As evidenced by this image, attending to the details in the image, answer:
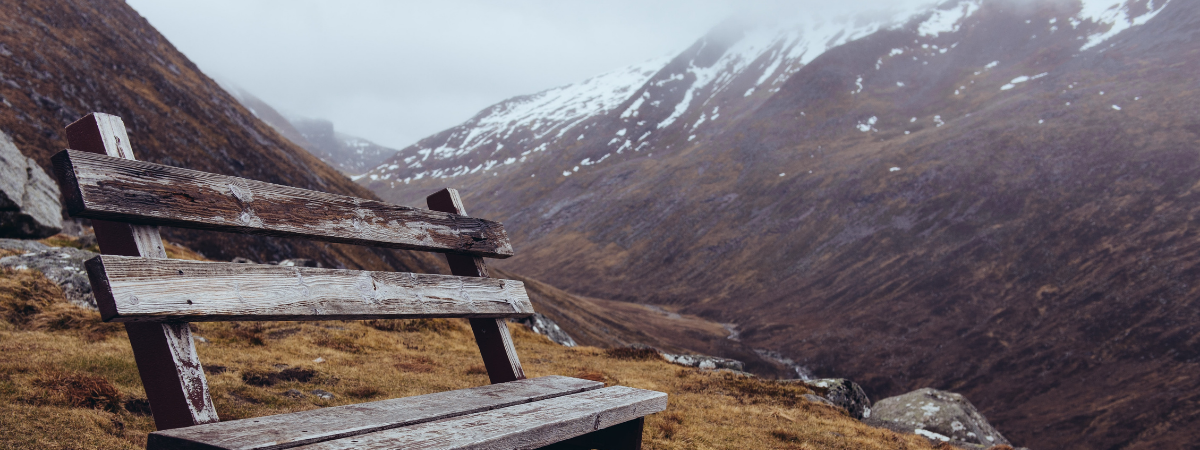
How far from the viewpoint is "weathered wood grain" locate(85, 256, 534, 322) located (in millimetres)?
2520

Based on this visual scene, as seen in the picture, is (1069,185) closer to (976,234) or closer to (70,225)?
(976,234)

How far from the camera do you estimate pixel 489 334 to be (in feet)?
15.5

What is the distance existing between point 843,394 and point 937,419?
11.4 ft

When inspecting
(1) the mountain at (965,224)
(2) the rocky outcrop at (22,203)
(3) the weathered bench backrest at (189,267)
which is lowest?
(1) the mountain at (965,224)

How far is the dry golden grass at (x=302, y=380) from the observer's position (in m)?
6.80

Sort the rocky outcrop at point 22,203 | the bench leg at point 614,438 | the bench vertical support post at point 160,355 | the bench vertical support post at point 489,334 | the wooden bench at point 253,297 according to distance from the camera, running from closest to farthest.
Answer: the wooden bench at point 253,297
the bench vertical support post at point 160,355
the bench leg at point 614,438
the bench vertical support post at point 489,334
the rocky outcrop at point 22,203

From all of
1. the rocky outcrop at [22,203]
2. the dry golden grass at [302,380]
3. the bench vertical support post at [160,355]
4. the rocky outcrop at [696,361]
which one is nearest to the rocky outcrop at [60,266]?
the dry golden grass at [302,380]

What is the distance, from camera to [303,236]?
134 inches

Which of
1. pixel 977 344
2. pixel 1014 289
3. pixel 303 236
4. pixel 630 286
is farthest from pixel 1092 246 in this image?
pixel 303 236

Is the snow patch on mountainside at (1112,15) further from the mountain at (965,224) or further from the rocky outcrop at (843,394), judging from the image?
the rocky outcrop at (843,394)

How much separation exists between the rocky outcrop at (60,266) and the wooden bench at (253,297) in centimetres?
1219

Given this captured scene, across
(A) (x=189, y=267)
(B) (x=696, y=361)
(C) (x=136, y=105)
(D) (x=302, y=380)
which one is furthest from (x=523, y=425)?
(C) (x=136, y=105)

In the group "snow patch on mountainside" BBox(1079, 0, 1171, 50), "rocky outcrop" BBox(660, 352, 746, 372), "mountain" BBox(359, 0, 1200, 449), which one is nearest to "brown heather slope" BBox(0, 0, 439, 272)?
"rocky outcrop" BBox(660, 352, 746, 372)

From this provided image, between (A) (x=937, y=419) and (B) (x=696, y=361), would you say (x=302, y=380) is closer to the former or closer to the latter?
(B) (x=696, y=361)
